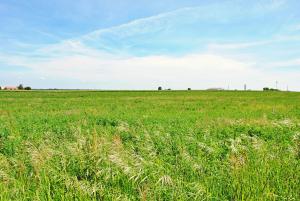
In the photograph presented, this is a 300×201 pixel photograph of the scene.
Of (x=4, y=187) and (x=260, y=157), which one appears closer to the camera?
(x=4, y=187)

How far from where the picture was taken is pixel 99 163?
6.26 metres

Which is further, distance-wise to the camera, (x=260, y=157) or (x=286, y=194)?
(x=260, y=157)

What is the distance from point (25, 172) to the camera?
658cm

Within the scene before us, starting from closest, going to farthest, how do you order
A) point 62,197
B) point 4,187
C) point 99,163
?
point 62,197 → point 4,187 → point 99,163

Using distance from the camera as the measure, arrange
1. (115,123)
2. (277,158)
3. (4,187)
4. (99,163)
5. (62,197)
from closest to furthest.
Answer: (62,197) < (4,187) < (99,163) < (277,158) < (115,123)

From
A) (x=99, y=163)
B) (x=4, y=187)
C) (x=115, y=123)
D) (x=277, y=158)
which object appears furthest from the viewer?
(x=115, y=123)

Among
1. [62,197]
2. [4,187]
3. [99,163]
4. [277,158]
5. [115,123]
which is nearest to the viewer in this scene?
[62,197]

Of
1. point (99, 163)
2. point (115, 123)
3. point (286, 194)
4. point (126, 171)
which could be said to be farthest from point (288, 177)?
point (115, 123)

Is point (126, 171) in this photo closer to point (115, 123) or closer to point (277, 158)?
point (277, 158)

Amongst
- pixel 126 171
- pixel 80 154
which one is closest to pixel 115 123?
pixel 80 154

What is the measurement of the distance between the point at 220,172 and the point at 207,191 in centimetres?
111

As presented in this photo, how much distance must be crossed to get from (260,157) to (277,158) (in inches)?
12.0

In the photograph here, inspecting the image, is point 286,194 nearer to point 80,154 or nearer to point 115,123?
point 80,154

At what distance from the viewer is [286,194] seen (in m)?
5.46
